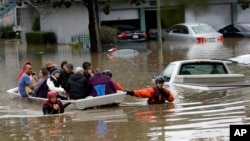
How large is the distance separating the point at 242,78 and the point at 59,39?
32.1 meters

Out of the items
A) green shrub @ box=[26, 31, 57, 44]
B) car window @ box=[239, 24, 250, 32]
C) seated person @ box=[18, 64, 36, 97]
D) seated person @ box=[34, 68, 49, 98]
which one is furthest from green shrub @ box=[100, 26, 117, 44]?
seated person @ box=[34, 68, 49, 98]

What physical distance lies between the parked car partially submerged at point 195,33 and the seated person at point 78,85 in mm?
23989

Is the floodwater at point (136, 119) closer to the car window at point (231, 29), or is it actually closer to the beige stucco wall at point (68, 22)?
the car window at point (231, 29)

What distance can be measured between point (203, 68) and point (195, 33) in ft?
77.2

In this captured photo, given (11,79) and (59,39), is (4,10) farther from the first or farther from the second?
(11,79)

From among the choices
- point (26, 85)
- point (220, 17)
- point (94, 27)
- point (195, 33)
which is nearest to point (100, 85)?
point (26, 85)

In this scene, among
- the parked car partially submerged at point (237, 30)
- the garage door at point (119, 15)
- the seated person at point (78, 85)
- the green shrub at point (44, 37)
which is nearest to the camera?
Result: the seated person at point (78, 85)

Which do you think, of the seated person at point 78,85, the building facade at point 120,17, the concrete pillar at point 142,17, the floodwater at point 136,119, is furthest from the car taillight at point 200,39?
the seated person at point 78,85

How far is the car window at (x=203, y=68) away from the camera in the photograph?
18.2 metres

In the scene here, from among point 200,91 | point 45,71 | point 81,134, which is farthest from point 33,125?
point 200,91

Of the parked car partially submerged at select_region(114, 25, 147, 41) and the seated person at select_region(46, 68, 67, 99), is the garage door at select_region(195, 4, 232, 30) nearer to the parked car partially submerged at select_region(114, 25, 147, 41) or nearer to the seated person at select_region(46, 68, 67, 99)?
the parked car partially submerged at select_region(114, 25, 147, 41)

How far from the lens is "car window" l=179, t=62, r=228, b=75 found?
18.2 m

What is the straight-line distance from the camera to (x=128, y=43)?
43.3 metres

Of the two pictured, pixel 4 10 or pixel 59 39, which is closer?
pixel 59 39
